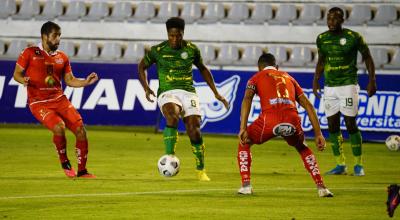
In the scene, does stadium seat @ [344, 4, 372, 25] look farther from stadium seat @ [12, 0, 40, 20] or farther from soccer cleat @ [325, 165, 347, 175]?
soccer cleat @ [325, 165, 347, 175]

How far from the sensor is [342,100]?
1530 cm

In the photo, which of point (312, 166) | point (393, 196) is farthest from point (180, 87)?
point (393, 196)

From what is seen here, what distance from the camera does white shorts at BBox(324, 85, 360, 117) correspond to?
1526cm

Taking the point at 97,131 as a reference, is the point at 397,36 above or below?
above

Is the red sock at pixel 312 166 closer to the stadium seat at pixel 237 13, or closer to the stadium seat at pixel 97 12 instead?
the stadium seat at pixel 237 13

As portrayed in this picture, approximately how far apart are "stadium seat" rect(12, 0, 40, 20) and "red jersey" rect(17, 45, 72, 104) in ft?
48.0

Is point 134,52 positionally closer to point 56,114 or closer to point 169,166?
point 56,114

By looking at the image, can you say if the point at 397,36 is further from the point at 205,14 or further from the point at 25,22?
the point at 25,22

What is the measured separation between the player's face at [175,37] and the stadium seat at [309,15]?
44.3 feet

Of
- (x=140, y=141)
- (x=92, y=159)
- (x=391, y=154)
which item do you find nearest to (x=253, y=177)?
(x=92, y=159)

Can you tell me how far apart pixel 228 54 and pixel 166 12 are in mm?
2299

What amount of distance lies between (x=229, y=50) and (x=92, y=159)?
10.2 m

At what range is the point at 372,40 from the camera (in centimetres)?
2662

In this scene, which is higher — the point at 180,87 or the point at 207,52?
the point at 180,87
